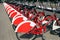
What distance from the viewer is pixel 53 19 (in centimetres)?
907

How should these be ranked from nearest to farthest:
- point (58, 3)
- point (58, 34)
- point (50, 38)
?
point (50, 38), point (58, 34), point (58, 3)

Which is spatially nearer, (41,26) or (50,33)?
(41,26)

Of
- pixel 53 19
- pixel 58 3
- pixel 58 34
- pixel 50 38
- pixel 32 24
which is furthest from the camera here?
pixel 58 3

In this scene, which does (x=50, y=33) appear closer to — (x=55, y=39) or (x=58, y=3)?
(x=55, y=39)

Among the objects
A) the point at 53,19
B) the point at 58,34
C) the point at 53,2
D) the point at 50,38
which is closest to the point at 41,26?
the point at 53,19

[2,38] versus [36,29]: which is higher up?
[36,29]

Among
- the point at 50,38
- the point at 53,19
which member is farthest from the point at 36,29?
the point at 50,38

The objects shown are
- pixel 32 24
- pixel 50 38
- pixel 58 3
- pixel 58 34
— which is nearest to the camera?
pixel 32 24

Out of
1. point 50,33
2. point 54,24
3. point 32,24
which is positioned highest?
point 32,24

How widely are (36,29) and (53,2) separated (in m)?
5.50

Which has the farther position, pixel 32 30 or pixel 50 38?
pixel 50 38

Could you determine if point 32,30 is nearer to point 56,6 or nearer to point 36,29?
point 36,29

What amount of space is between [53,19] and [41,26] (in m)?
1.00

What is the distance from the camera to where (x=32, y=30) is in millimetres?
8039
